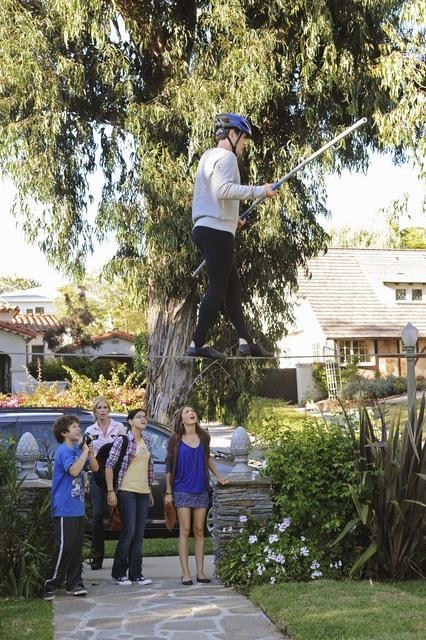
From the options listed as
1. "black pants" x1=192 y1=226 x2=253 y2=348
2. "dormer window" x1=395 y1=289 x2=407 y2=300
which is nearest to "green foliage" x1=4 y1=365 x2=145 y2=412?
"black pants" x1=192 y1=226 x2=253 y2=348

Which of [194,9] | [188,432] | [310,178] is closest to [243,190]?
[188,432]

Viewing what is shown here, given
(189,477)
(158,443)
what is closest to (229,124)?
(189,477)

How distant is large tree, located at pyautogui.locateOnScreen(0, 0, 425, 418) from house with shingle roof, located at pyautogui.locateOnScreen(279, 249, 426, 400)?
52.7ft

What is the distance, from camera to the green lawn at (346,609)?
5.50 m

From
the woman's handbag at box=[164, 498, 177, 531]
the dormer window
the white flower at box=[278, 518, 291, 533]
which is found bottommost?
the white flower at box=[278, 518, 291, 533]

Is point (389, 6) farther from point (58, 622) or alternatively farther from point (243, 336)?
point (58, 622)

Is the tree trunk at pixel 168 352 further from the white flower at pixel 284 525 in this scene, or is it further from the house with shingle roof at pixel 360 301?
the house with shingle roof at pixel 360 301

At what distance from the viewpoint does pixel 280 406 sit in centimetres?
1655

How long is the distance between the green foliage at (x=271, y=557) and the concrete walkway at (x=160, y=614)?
0.18m

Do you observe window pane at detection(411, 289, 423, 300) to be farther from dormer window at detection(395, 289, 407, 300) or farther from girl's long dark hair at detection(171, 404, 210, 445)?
girl's long dark hair at detection(171, 404, 210, 445)

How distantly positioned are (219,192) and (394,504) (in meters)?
2.89

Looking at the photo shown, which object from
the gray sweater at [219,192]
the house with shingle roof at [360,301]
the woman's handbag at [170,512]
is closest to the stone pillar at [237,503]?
A: the woman's handbag at [170,512]

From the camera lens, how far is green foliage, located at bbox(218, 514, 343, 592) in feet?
23.6

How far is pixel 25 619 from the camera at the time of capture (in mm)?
6258
